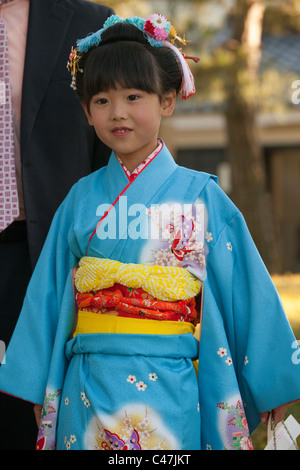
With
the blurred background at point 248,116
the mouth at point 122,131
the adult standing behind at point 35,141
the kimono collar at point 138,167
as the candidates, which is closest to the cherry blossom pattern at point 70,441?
the adult standing behind at point 35,141

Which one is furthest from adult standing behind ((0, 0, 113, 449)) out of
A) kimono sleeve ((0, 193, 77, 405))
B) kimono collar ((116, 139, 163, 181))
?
kimono collar ((116, 139, 163, 181))

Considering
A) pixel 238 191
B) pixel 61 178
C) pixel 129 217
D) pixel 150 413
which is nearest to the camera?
pixel 150 413

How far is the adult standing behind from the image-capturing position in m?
2.79

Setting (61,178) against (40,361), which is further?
(61,178)

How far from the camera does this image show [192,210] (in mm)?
2387

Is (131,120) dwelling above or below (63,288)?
above

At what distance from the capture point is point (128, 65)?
2.35 metres

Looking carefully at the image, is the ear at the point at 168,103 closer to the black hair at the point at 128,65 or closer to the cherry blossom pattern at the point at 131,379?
the black hair at the point at 128,65

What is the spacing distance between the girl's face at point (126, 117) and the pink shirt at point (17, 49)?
1.67 feet

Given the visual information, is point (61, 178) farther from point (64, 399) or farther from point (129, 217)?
point (64, 399)

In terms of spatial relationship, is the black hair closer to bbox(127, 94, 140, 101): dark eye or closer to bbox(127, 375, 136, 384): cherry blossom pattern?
bbox(127, 94, 140, 101): dark eye

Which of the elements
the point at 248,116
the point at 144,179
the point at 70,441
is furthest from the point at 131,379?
the point at 248,116

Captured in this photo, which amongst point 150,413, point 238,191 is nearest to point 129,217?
point 150,413

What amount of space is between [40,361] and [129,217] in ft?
1.97
